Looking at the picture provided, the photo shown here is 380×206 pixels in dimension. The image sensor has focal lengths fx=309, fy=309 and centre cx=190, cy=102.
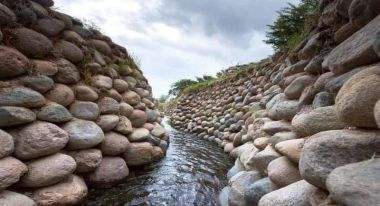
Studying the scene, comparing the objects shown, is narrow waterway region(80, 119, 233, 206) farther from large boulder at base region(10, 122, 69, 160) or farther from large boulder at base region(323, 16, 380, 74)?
large boulder at base region(323, 16, 380, 74)

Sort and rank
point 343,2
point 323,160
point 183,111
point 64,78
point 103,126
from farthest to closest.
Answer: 1. point 183,111
2. point 103,126
3. point 64,78
4. point 343,2
5. point 323,160

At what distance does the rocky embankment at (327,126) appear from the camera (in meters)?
1.66

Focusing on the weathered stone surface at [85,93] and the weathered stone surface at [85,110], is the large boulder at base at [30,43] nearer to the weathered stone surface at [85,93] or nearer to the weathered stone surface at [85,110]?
the weathered stone surface at [85,93]

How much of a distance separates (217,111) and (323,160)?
6.89 m

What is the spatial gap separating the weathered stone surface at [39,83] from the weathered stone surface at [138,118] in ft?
5.25

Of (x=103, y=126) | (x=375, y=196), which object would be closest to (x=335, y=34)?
(x=375, y=196)

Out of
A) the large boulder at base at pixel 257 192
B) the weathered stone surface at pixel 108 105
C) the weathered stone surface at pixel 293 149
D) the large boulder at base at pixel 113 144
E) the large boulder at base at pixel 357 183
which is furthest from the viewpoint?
the weathered stone surface at pixel 108 105

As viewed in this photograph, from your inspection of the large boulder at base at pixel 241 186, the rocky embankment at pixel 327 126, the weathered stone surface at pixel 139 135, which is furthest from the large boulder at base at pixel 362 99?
the weathered stone surface at pixel 139 135

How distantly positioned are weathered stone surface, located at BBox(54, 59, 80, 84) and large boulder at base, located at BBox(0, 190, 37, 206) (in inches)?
59.3

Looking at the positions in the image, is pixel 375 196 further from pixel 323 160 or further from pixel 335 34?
pixel 335 34

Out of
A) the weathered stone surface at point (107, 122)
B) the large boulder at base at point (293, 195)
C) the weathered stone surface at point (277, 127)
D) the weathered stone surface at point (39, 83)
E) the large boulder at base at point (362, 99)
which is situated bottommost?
the large boulder at base at point (293, 195)

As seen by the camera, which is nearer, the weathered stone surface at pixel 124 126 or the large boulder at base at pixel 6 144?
the large boulder at base at pixel 6 144

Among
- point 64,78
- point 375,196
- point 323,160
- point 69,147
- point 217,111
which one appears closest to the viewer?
point 375,196

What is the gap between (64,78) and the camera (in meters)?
3.79
